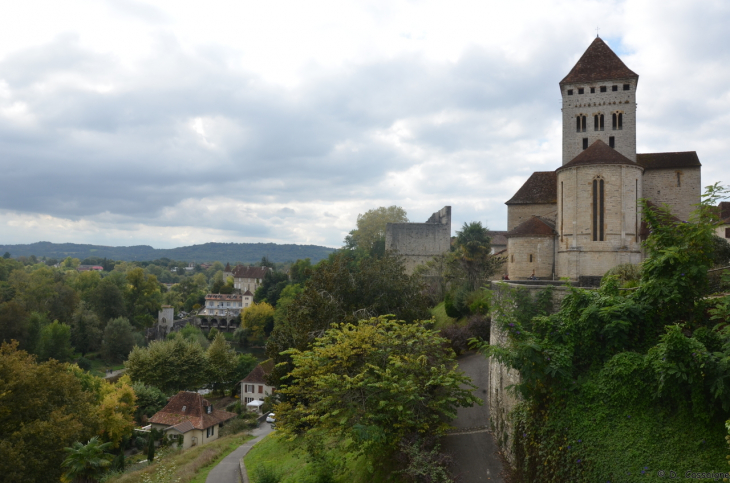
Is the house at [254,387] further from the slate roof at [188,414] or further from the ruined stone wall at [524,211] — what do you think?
the ruined stone wall at [524,211]

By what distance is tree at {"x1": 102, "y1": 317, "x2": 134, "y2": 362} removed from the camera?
170ft

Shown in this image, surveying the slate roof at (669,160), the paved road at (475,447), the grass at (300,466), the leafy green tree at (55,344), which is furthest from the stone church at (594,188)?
the leafy green tree at (55,344)

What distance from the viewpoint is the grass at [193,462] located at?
18.4 m

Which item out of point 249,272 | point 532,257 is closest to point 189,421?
point 532,257

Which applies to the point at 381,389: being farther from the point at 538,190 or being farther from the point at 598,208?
the point at 538,190

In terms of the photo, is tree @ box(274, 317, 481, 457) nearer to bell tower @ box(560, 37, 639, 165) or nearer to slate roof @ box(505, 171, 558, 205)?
slate roof @ box(505, 171, 558, 205)

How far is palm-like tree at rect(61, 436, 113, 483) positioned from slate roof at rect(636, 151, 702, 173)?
30.9 metres

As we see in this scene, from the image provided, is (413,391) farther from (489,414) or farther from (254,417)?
(254,417)

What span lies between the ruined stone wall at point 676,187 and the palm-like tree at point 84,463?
1175 inches

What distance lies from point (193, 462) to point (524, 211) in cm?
2219

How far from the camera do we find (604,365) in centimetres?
884

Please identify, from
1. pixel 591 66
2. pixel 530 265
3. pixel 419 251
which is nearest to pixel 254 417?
pixel 419 251

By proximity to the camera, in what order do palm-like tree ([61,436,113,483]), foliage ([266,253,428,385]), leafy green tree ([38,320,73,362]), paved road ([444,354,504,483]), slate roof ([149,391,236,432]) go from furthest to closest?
leafy green tree ([38,320,73,362]) → slate roof ([149,391,236,432]) → foliage ([266,253,428,385]) → palm-like tree ([61,436,113,483]) → paved road ([444,354,504,483])

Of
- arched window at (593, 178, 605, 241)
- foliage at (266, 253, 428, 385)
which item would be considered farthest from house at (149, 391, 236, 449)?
arched window at (593, 178, 605, 241)
